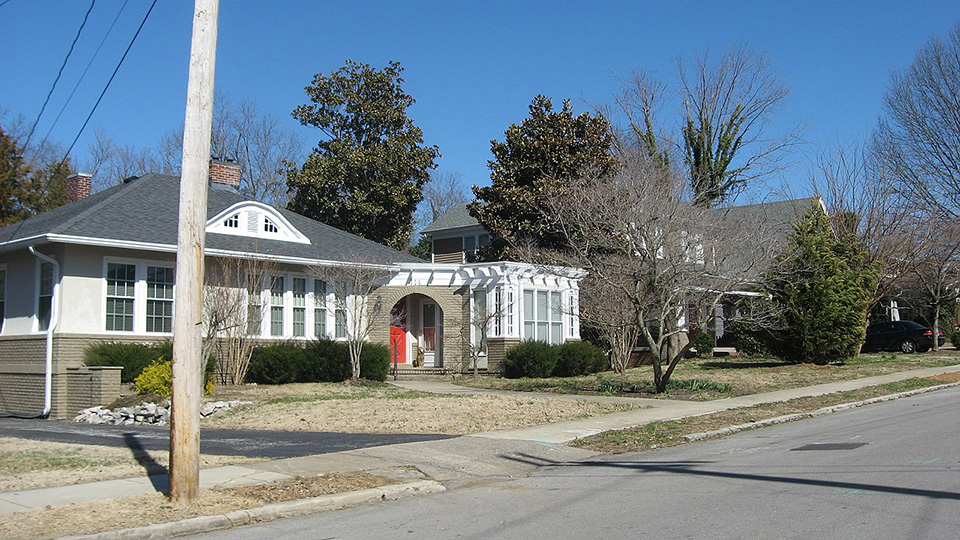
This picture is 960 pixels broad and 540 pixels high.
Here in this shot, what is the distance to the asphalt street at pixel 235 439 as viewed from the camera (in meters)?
12.2

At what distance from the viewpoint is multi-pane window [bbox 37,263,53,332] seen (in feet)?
64.8

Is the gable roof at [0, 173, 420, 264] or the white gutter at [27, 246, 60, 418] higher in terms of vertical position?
the gable roof at [0, 173, 420, 264]

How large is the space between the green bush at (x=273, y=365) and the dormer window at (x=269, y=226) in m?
4.00

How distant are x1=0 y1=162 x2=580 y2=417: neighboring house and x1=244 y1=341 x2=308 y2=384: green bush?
87 cm

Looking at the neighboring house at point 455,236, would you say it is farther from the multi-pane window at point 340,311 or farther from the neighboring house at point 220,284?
the multi-pane window at point 340,311

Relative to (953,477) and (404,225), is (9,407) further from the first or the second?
(404,225)

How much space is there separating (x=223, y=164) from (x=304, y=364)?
9392 millimetres

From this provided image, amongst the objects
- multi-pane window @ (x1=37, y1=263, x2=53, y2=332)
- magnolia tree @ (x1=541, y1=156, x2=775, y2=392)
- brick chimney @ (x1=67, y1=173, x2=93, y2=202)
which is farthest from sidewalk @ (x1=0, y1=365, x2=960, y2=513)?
brick chimney @ (x1=67, y1=173, x2=93, y2=202)

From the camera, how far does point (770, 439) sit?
13078 mm

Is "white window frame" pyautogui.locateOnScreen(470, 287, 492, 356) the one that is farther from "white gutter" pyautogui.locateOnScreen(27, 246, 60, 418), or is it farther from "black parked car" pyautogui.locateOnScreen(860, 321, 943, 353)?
"black parked car" pyautogui.locateOnScreen(860, 321, 943, 353)

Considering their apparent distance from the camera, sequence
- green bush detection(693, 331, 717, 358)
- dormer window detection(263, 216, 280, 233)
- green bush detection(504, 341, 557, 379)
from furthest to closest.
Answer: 1. green bush detection(693, 331, 717, 358)
2. green bush detection(504, 341, 557, 379)
3. dormer window detection(263, 216, 280, 233)

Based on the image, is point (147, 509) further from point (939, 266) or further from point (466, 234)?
point (939, 266)

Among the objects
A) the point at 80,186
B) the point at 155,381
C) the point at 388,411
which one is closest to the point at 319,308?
the point at 155,381

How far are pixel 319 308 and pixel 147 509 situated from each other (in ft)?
53.7
